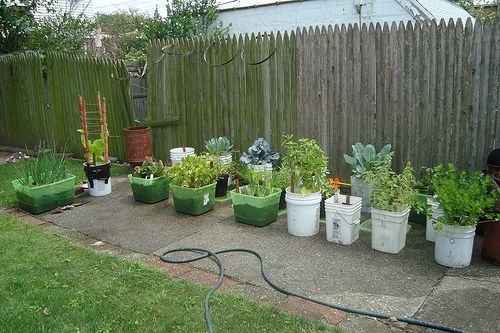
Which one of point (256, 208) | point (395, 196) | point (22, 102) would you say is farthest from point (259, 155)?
point (22, 102)

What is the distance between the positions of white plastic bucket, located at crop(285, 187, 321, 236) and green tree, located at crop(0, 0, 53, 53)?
9505 mm

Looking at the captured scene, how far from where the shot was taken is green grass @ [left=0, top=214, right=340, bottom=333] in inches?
115

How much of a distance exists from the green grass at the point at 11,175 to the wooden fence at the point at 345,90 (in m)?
0.94

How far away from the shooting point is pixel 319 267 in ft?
12.5

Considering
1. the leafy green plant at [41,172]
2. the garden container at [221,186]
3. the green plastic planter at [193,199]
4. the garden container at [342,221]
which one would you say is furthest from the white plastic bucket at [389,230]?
the leafy green plant at [41,172]

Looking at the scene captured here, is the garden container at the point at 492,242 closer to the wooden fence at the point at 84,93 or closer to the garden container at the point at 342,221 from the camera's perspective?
the garden container at the point at 342,221

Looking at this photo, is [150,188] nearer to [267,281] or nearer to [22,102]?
[267,281]

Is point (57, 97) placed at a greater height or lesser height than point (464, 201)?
greater

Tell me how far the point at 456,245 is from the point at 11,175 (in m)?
6.96

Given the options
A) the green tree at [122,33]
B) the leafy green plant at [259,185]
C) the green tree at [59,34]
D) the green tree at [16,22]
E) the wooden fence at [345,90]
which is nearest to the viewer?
the wooden fence at [345,90]

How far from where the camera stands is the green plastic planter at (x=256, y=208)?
A: 478cm

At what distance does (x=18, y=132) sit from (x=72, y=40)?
13.2 feet

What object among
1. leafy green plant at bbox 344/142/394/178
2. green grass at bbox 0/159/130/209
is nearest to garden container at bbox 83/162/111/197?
green grass at bbox 0/159/130/209

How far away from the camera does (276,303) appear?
10.5ft
